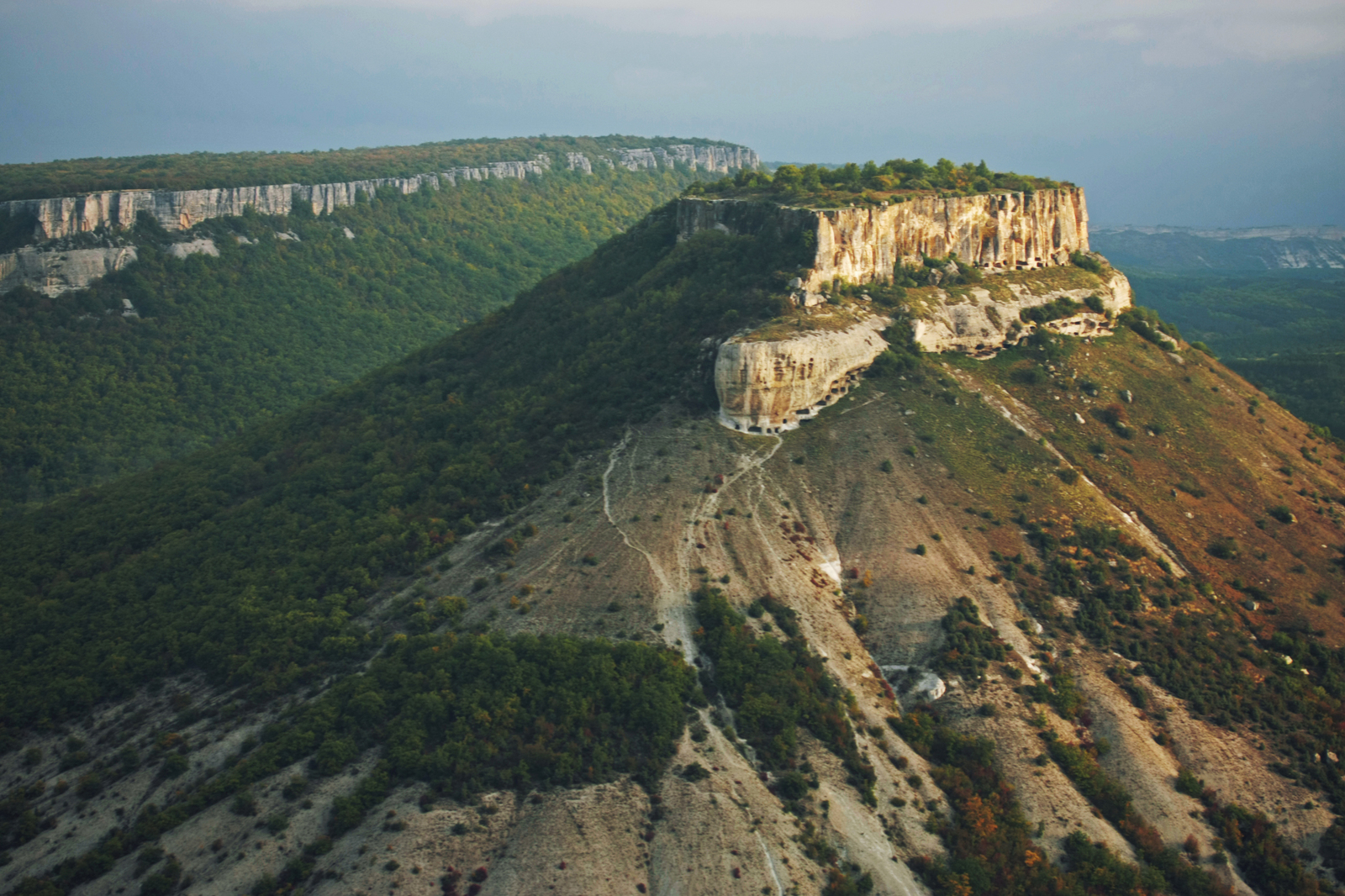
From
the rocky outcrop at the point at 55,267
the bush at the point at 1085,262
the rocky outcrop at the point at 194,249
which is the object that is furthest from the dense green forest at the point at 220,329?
the bush at the point at 1085,262

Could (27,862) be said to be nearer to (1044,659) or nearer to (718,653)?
(718,653)

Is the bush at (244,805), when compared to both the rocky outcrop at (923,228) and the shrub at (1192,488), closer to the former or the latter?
the rocky outcrop at (923,228)

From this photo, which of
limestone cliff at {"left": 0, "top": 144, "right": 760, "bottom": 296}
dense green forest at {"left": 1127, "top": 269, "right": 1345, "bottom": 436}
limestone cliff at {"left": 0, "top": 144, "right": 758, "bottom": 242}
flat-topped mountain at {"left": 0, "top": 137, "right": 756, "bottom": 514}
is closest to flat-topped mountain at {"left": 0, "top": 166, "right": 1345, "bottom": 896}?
dense green forest at {"left": 1127, "top": 269, "right": 1345, "bottom": 436}

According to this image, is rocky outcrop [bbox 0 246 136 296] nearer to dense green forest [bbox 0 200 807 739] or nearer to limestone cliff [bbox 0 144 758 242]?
limestone cliff [bbox 0 144 758 242]

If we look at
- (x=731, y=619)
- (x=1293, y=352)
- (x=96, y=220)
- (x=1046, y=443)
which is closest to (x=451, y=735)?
(x=731, y=619)

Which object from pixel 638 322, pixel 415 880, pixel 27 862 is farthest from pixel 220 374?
pixel 415 880

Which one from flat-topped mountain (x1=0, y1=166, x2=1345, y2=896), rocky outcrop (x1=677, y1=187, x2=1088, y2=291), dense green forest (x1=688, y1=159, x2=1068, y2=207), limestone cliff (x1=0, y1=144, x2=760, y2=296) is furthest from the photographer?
limestone cliff (x1=0, y1=144, x2=760, y2=296)
